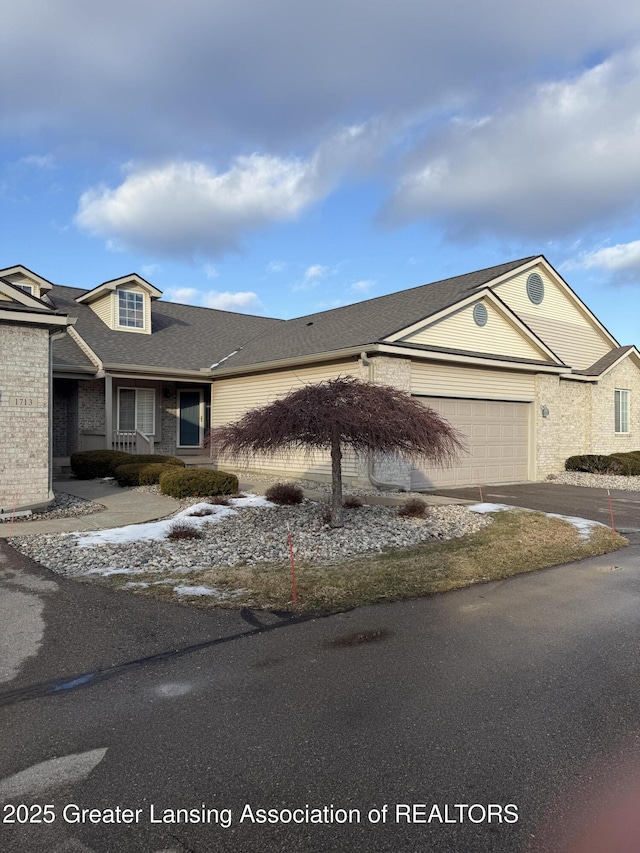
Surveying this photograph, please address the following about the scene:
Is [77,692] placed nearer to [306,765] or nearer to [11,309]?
[306,765]

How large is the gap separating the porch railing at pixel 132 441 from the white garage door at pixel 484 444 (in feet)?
29.3

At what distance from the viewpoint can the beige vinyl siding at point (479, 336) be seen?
1669cm

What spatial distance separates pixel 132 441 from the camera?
20234 millimetres

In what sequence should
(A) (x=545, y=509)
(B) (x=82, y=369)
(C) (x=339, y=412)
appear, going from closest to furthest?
1. (C) (x=339, y=412)
2. (A) (x=545, y=509)
3. (B) (x=82, y=369)

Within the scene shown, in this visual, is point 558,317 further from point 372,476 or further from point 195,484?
point 195,484

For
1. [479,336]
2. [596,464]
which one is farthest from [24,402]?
[596,464]

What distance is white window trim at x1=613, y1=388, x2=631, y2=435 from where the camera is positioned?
78.5 ft

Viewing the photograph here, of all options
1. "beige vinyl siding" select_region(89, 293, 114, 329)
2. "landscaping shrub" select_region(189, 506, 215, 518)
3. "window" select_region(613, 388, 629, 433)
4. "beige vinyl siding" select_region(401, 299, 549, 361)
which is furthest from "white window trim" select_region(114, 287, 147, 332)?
"window" select_region(613, 388, 629, 433)

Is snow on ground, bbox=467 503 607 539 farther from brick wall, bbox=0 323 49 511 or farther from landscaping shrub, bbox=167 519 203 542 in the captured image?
brick wall, bbox=0 323 49 511

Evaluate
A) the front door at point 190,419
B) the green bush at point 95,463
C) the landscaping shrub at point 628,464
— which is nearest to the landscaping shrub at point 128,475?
the green bush at point 95,463

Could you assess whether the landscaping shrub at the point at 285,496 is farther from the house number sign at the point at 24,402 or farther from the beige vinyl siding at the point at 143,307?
the beige vinyl siding at the point at 143,307

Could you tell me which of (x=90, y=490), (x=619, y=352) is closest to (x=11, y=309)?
(x=90, y=490)

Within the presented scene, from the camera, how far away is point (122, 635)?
5.33 m

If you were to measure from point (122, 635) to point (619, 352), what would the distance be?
23.9 meters
